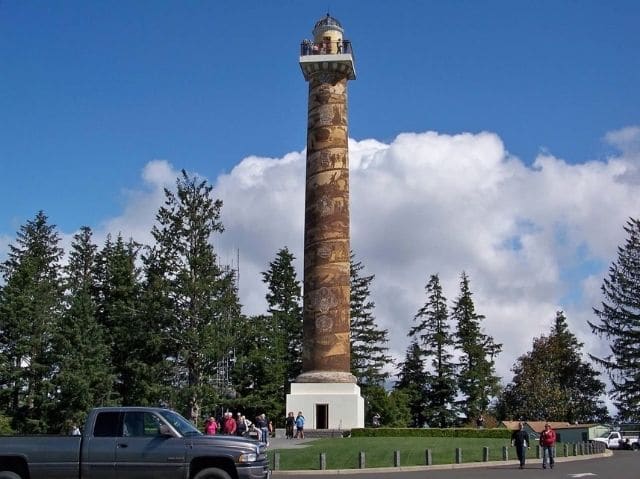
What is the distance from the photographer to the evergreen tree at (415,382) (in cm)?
6412

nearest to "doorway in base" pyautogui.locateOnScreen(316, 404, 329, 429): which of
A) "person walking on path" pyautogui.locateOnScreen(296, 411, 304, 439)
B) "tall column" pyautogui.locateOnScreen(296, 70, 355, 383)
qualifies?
"tall column" pyautogui.locateOnScreen(296, 70, 355, 383)

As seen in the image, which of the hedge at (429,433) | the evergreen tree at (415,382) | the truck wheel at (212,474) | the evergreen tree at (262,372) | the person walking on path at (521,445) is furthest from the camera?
the evergreen tree at (415,382)

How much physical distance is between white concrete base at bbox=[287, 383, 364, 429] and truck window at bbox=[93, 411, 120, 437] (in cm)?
2870

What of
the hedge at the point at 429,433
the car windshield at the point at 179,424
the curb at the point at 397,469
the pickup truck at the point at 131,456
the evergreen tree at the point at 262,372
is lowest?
the curb at the point at 397,469

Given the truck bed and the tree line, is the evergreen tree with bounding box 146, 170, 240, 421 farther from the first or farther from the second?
the truck bed

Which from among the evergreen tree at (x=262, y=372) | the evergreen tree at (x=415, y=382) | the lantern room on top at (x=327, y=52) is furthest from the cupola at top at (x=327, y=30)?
the evergreen tree at (x=415, y=382)

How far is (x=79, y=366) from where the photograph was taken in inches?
1860

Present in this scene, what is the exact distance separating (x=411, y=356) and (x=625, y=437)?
58.0ft

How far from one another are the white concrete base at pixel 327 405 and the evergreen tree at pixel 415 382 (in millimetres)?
21633

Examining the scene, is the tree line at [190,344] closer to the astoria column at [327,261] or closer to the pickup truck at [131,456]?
the astoria column at [327,261]

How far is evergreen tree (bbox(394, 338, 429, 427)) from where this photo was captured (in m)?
64.1

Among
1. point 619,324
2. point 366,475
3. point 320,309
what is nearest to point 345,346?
point 320,309

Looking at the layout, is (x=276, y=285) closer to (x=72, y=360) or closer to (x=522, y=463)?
(x=72, y=360)

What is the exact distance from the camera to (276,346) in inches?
2388
